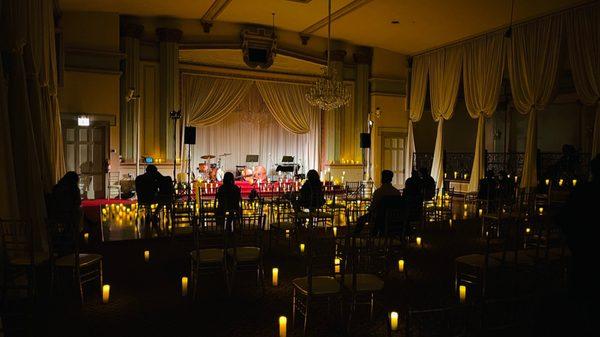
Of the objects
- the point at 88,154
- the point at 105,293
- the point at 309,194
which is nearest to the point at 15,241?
the point at 105,293

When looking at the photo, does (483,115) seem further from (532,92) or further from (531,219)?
(531,219)

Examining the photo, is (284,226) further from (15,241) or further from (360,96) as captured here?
(360,96)

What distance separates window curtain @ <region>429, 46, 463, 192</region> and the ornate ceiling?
0.52 metres

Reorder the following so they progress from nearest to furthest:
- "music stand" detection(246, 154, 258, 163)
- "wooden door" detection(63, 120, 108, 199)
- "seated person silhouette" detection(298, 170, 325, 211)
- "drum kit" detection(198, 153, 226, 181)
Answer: "seated person silhouette" detection(298, 170, 325, 211) < "wooden door" detection(63, 120, 108, 199) < "drum kit" detection(198, 153, 226, 181) < "music stand" detection(246, 154, 258, 163)

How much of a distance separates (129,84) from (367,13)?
6.44m

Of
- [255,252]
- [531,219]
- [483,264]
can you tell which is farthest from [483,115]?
[255,252]

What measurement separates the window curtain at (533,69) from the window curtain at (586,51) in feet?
1.10

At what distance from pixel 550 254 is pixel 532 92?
750 cm

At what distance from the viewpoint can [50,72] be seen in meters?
8.34

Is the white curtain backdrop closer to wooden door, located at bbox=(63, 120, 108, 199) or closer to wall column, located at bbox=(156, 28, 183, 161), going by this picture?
wall column, located at bbox=(156, 28, 183, 161)

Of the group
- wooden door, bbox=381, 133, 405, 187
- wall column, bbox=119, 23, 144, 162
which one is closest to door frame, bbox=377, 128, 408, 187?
wooden door, bbox=381, 133, 405, 187

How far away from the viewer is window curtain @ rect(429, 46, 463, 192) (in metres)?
13.8

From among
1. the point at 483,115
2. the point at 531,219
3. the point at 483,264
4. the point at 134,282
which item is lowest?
the point at 134,282

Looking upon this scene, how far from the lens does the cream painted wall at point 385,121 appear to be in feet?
51.0
